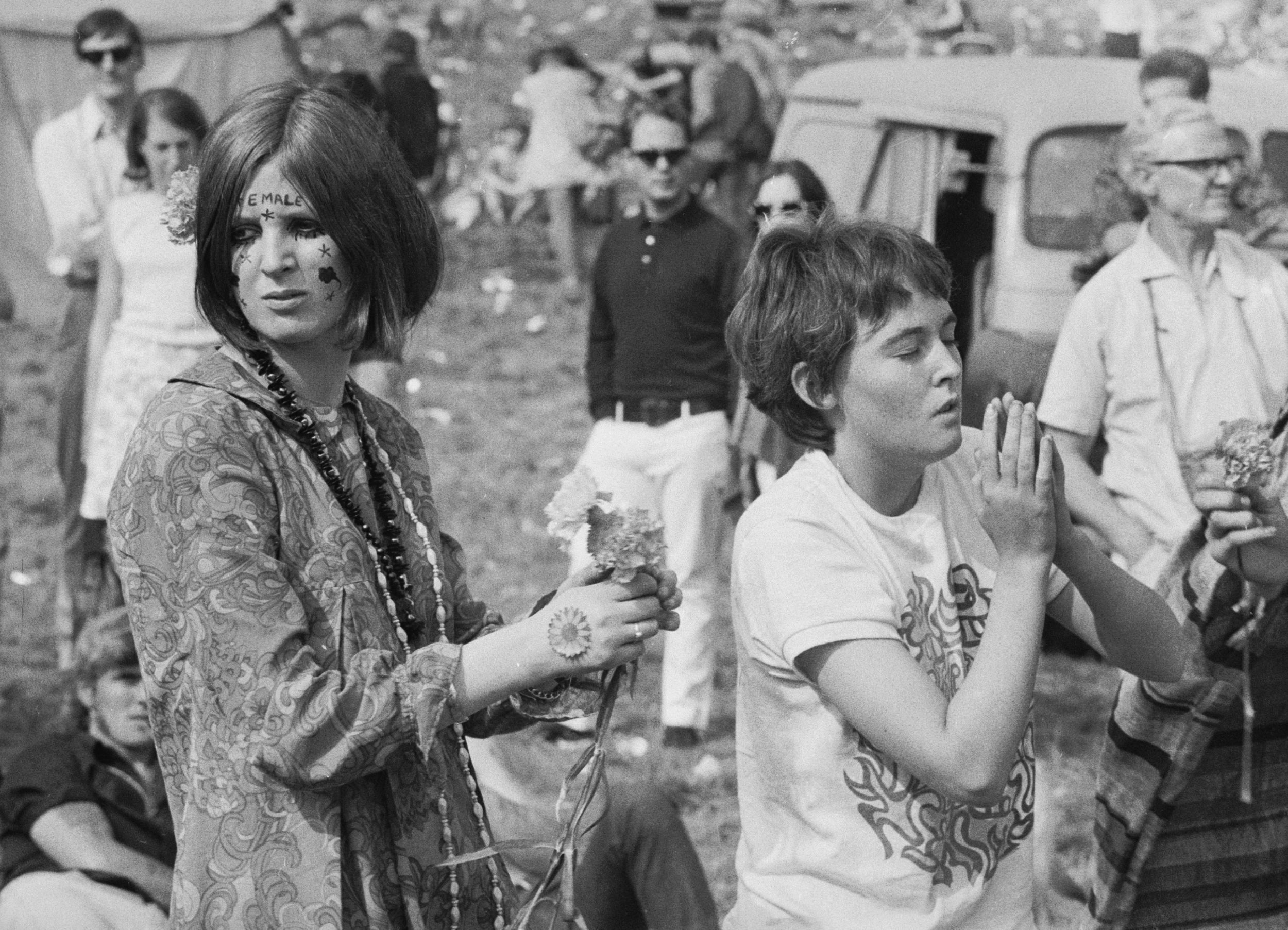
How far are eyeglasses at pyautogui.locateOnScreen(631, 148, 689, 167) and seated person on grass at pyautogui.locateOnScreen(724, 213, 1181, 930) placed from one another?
417 centimetres

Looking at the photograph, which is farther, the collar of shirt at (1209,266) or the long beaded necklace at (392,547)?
the collar of shirt at (1209,266)

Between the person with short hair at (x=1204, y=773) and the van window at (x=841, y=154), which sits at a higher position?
the person with short hair at (x=1204, y=773)

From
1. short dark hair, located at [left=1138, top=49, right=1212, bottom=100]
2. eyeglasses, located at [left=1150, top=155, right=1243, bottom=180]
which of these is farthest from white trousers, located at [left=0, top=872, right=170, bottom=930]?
short dark hair, located at [left=1138, top=49, right=1212, bottom=100]

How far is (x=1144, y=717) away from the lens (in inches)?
123

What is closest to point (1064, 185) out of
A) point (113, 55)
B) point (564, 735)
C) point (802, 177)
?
point (802, 177)

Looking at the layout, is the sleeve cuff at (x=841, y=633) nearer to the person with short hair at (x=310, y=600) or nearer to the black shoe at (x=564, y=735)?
the person with short hair at (x=310, y=600)

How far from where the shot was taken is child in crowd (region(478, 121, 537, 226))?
15.6 metres

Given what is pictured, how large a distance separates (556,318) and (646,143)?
21.4ft

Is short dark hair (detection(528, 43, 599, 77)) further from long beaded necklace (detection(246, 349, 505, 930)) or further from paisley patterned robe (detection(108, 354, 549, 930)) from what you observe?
paisley patterned robe (detection(108, 354, 549, 930))

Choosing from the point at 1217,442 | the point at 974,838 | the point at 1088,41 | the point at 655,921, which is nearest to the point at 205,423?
the point at 974,838

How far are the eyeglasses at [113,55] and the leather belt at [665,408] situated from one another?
229 centimetres

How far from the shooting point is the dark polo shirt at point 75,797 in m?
3.86

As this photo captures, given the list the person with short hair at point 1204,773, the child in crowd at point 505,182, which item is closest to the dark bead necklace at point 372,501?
the person with short hair at point 1204,773

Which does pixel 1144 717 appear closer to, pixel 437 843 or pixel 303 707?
pixel 437 843
